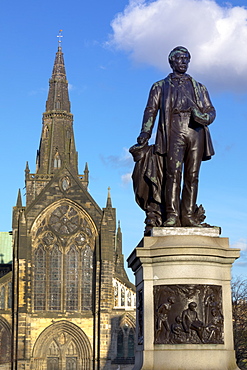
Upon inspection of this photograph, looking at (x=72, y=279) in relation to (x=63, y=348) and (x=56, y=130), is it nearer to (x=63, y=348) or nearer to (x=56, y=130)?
(x=63, y=348)

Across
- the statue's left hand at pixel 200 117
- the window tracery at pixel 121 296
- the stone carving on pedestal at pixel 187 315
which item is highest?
the window tracery at pixel 121 296

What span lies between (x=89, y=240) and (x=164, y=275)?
40.3 metres

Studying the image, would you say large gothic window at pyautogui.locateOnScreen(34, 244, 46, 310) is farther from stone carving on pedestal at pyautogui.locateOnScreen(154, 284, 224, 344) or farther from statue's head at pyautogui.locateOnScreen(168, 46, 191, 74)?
stone carving on pedestal at pyautogui.locateOnScreen(154, 284, 224, 344)

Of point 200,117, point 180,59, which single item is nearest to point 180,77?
point 180,59

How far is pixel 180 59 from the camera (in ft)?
32.4

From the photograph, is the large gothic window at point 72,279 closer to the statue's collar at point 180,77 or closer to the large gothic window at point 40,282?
the large gothic window at point 40,282

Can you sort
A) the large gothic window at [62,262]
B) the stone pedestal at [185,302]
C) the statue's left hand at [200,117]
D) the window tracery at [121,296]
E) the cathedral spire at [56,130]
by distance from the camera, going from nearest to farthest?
the stone pedestal at [185,302], the statue's left hand at [200,117], the large gothic window at [62,262], the window tracery at [121,296], the cathedral spire at [56,130]

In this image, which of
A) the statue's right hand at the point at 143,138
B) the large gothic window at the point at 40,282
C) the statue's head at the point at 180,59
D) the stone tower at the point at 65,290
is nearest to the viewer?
the statue's right hand at the point at 143,138

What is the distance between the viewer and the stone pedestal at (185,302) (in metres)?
8.68

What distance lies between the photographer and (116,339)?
4747cm

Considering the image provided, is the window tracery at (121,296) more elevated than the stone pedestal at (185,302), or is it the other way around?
the window tracery at (121,296)

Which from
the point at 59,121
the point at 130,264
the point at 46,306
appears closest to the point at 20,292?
the point at 46,306

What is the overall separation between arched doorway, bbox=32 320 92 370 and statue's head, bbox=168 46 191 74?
39.5 m

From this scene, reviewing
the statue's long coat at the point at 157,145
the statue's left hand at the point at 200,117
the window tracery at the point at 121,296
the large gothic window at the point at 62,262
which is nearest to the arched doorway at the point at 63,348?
the large gothic window at the point at 62,262
